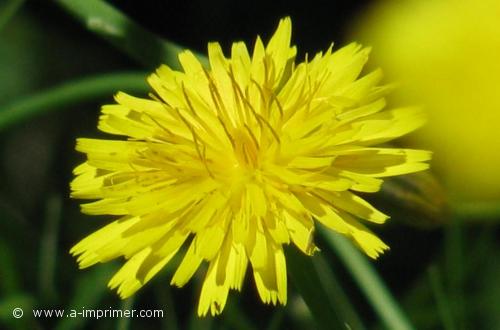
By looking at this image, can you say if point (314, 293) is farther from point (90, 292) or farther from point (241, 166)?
point (90, 292)

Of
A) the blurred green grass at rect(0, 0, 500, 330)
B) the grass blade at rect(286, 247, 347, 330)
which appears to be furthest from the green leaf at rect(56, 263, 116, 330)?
the grass blade at rect(286, 247, 347, 330)

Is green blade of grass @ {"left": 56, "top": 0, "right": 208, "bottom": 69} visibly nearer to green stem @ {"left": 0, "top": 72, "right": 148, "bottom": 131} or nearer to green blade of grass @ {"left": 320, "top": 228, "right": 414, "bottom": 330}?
green stem @ {"left": 0, "top": 72, "right": 148, "bottom": 131}

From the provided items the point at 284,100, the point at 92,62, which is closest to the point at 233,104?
the point at 284,100

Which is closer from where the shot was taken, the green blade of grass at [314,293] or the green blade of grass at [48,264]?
the green blade of grass at [314,293]

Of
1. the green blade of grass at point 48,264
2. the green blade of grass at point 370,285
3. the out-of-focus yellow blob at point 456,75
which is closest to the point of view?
the out-of-focus yellow blob at point 456,75

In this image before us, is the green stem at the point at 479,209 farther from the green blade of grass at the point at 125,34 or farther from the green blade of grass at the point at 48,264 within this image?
the green blade of grass at the point at 48,264

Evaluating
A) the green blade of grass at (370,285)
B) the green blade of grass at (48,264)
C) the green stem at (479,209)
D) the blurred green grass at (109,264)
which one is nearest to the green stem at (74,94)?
the blurred green grass at (109,264)
